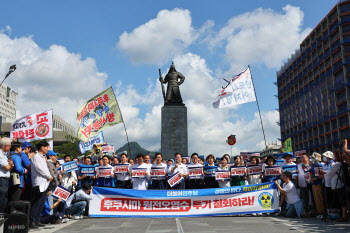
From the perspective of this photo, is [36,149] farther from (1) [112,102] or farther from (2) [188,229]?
(1) [112,102]

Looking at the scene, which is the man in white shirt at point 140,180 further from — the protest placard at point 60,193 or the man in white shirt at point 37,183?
the man in white shirt at point 37,183

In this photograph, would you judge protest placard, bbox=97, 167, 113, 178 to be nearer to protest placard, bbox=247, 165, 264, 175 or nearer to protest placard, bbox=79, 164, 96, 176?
protest placard, bbox=79, 164, 96, 176

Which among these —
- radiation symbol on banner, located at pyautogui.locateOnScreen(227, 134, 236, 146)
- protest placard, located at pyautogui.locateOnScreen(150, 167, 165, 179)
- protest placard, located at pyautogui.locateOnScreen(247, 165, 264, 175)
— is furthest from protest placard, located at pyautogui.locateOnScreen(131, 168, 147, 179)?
radiation symbol on banner, located at pyautogui.locateOnScreen(227, 134, 236, 146)

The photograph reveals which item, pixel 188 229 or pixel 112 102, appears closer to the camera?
pixel 188 229

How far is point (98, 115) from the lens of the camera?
56.1 ft

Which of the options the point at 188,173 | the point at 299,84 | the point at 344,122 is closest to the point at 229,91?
the point at 188,173

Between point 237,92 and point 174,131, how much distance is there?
6526 mm

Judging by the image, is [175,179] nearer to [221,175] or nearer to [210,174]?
[210,174]

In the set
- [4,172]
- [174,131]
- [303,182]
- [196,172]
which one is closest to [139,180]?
[196,172]

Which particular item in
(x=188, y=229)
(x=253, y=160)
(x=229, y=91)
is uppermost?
(x=229, y=91)

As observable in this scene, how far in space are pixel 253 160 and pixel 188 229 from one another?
5.13 meters

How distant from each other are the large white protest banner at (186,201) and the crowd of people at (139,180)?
1.47 feet

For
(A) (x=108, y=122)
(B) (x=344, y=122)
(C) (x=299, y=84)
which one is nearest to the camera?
(A) (x=108, y=122)

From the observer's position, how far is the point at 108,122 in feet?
55.7
